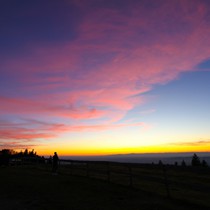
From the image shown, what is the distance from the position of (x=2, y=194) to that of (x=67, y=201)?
338 centimetres

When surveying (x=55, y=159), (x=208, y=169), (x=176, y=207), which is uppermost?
(x=55, y=159)

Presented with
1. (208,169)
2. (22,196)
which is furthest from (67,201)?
(208,169)

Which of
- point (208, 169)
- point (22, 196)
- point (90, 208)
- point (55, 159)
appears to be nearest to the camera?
point (90, 208)

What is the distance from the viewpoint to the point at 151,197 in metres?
11.4

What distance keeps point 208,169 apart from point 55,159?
15.5 meters

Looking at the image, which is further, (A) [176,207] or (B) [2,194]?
(B) [2,194]

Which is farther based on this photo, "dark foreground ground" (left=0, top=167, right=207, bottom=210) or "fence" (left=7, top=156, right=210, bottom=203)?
"fence" (left=7, top=156, right=210, bottom=203)

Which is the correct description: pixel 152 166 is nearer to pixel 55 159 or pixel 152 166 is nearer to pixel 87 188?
pixel 87 188

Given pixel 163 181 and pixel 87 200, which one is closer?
pixel 87 200

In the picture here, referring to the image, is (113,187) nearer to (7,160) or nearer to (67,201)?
(67,201)

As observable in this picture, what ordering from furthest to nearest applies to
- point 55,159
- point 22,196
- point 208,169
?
point 55,159, point 22,196, point 208,169

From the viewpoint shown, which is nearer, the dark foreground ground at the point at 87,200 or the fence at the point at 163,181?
the dark foreground ground at the point at 87,200

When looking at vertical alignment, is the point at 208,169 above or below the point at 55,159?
below

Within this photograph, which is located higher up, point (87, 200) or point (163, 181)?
point (163, 181)
